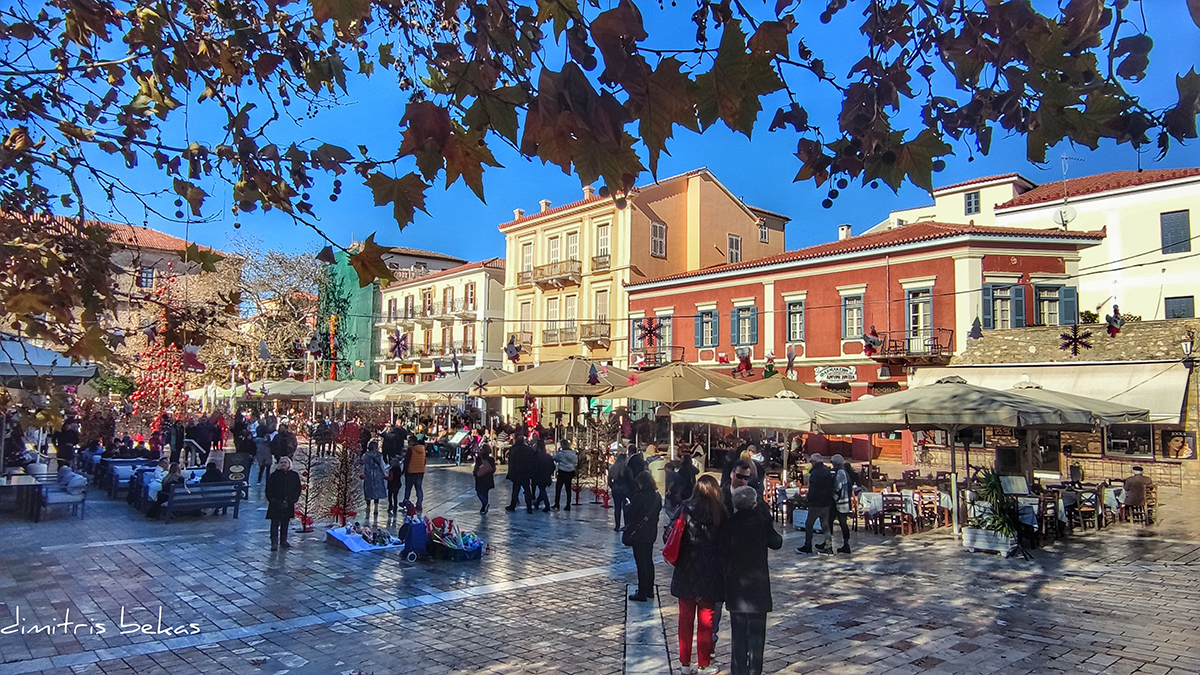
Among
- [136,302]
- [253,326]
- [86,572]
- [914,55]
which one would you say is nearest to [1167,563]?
[914,55]

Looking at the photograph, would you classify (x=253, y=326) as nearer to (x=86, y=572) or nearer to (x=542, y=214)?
(x=542, y=214)

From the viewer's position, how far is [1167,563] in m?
9.08

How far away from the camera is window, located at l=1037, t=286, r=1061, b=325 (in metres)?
23.7

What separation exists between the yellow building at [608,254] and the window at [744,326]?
3.39 m

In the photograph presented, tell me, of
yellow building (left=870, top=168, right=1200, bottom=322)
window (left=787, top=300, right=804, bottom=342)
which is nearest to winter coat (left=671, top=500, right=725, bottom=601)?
window (left=787, top=300, right=804, bottom=342)

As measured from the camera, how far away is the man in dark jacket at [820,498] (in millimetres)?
9555

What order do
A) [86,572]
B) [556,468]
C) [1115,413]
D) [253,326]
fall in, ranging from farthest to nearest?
[253,326] → [556,468] → [1115,413] → [86,572]

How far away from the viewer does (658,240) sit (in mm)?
35625

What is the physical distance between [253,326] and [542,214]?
609 inches

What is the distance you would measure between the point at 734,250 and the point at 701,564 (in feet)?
110

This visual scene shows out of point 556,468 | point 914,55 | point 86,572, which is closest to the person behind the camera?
point 914,55

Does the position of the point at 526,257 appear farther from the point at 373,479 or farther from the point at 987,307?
the point at 373,479

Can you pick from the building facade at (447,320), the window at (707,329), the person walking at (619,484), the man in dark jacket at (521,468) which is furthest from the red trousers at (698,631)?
the building facade at (447,320)

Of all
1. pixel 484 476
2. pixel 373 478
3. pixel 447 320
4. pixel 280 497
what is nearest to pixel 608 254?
pixel 447 320
